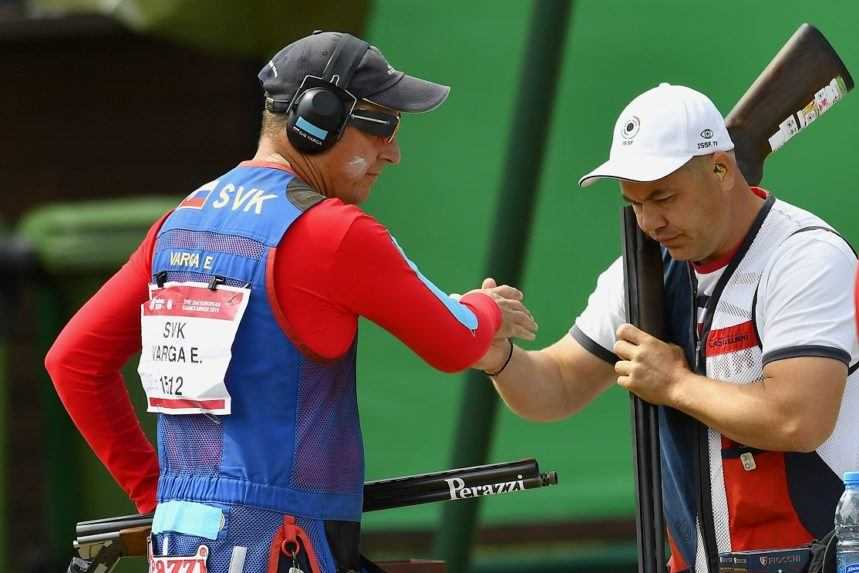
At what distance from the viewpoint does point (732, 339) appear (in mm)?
3691

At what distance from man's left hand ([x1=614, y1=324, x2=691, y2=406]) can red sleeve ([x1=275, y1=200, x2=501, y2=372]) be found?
0.55m

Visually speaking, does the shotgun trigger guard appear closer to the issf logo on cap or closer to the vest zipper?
the vest zipper

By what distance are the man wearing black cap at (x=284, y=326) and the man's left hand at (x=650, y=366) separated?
40 cm

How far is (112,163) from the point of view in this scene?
916cm

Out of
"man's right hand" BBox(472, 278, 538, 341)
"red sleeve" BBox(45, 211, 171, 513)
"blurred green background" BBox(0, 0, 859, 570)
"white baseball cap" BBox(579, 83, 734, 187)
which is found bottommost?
"red sleeve" BBox(45, 211, 171, 513)

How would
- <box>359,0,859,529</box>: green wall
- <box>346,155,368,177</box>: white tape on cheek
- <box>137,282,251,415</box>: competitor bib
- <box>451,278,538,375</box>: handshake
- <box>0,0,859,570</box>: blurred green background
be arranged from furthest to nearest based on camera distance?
<box>359,0,859,529</box>: green wall, <box>0,0,859,570</box>: blurred green background, <box>451,278,538,375</box>: handshake, <box>346,155,368,177</box>: white tape on cheek, <box>137,282,251,415</box>: competitor bib

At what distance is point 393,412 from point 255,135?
226 cm

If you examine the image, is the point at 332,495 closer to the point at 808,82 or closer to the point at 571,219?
the point at 808,82

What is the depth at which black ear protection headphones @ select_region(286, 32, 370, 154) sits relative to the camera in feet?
11.3

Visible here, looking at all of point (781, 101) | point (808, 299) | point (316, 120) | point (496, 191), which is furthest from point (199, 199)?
point (496, 191)

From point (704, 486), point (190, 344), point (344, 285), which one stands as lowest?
point (704, 486)

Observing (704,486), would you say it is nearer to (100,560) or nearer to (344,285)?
(344,285)

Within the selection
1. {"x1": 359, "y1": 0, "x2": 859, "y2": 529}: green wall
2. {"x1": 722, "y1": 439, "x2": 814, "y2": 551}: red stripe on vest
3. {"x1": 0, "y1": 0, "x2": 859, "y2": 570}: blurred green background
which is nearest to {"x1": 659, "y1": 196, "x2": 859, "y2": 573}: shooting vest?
{"x1": 722, "y1": 439, "x2": 814, "y2": 551}: red stripe on vest

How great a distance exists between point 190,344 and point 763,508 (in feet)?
4.45
